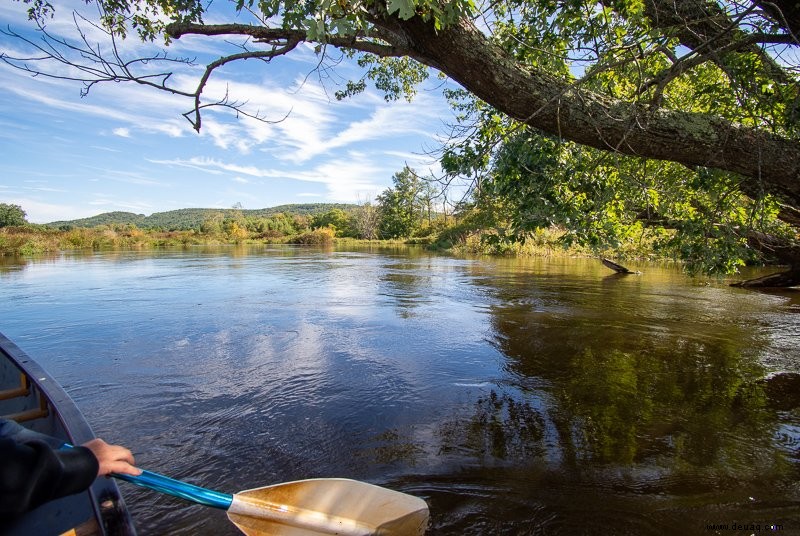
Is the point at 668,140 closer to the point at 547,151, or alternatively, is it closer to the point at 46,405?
the point at 547,151

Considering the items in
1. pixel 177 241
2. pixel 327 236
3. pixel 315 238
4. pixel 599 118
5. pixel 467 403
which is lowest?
pixel 467 403

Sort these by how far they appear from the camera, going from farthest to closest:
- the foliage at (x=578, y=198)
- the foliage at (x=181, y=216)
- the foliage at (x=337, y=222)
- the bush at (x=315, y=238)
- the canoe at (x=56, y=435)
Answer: the foliage at (x=181, y=216), the foliage at (x=337, y=222), the bush at (x=315, y=238), the foliage at (x=578, y=198), the canoe at (x=56, y=435)

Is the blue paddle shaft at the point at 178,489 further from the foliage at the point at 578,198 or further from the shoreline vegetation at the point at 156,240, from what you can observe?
the shoreline vegetation at the point at 156,240

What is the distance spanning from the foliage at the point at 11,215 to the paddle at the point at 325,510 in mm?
59246

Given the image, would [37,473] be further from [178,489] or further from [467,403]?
[467,403]

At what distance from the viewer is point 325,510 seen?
9.25 feet

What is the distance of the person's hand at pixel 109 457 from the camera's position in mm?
1812

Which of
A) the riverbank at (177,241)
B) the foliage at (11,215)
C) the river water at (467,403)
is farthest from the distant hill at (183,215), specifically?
the river water at (467,403)

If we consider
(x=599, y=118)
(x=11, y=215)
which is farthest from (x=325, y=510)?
(x=11, y=215)

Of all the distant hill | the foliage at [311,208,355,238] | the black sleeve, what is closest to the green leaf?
the black sleeve

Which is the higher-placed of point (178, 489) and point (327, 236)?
point (327, 236)

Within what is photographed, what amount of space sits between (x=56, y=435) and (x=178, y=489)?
59.8 inches

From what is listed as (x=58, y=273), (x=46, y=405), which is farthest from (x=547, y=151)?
(x=58, y=273)

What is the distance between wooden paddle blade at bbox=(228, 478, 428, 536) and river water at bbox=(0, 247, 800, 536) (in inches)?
24.7
